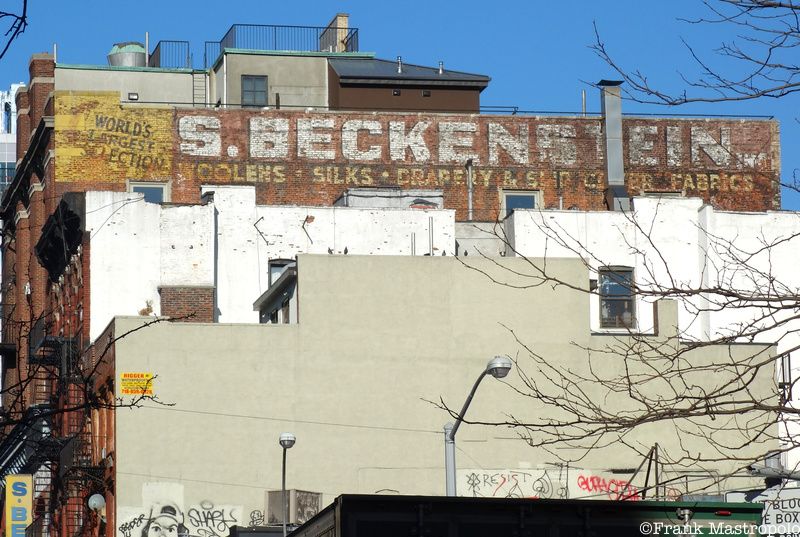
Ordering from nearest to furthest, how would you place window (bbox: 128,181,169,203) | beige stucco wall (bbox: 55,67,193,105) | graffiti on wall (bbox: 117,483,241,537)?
graffiti on wall (bbox: 117,483,241,537) < window (bbox: 128,181,169,203) < beige stucco wall (bbox: 55,67,193,105)

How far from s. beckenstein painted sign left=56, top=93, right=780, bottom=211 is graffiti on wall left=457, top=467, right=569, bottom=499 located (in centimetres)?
1633

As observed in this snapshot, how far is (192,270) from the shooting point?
5391cm

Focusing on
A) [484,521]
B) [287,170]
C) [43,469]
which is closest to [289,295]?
[287,170]

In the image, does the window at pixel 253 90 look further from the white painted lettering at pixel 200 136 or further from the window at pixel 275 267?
the window at pixel 275 267

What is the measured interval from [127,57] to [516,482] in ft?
106

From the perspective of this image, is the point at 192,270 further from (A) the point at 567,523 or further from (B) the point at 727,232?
(A) the point at 567,523

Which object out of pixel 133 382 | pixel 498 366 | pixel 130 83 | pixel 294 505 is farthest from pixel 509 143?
pixel 498 366

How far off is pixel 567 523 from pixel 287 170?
144 feet

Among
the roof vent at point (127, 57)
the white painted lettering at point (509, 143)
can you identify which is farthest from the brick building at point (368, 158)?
the roof vent at point (127, 57)

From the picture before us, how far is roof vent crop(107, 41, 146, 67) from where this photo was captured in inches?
2783

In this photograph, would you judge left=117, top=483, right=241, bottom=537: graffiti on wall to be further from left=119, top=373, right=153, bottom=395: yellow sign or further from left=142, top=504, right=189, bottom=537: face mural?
left=119, top=373, right=153, bottom=395: yellow sign

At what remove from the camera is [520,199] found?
61344 mm

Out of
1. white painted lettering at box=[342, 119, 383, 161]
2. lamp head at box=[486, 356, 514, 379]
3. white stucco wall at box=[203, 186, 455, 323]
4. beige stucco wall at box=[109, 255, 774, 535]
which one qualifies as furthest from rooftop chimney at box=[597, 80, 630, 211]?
lamp head at box=[486, 356, 514, 379]

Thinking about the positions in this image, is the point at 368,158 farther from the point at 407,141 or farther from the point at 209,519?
the point at 209,519
